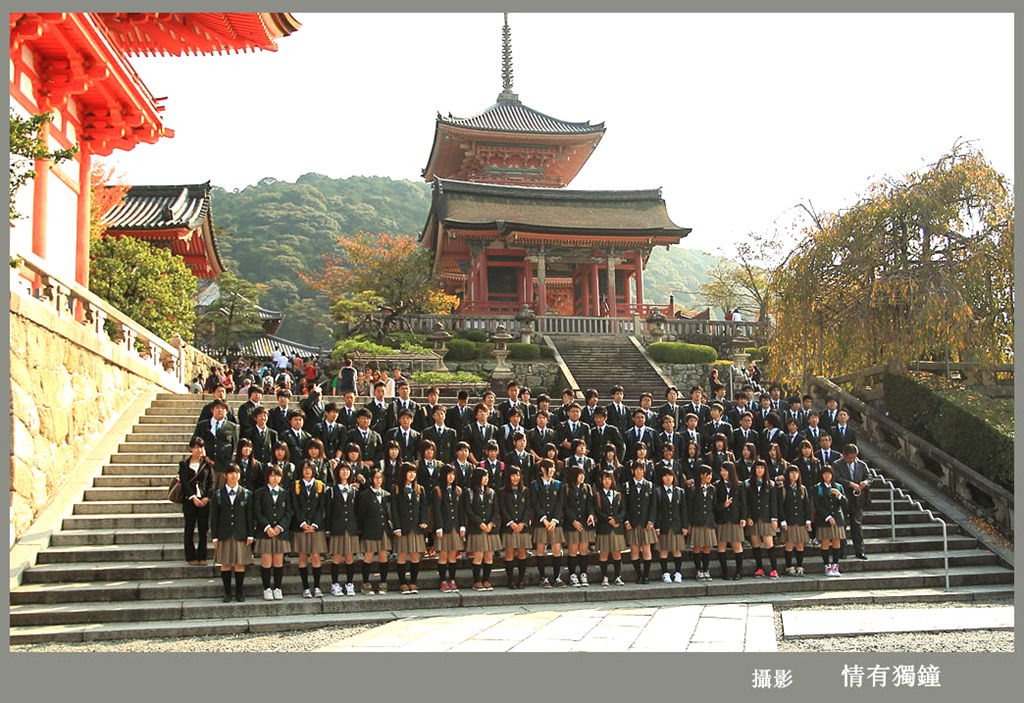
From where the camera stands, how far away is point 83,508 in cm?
956

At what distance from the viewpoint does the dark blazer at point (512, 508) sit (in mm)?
8883

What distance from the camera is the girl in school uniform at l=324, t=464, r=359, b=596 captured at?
27.4 ft

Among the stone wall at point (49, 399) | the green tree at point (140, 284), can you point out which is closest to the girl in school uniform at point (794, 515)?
the stone wall at point (49, 399)

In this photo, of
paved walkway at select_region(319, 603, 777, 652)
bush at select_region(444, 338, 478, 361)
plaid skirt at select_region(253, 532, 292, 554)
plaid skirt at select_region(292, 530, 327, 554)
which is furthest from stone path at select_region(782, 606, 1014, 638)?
bush at select_region(444, 338, 478, 361)

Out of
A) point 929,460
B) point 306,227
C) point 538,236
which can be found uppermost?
point 306,227

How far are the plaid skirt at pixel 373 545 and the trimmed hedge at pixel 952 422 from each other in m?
7.42

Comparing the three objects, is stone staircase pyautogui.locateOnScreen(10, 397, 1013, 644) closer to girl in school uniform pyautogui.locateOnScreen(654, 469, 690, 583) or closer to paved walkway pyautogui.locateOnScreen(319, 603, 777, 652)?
girl in school uniform pyautogui.locateOnScreen(654, 469, 690, 583)

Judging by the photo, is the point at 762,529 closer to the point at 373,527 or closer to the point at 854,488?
the point at 854,488

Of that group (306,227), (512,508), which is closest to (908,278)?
(512,508)

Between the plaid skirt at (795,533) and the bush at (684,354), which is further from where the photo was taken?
the bush at (684,354)

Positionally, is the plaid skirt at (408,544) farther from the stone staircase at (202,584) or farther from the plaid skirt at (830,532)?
the plaid skirt at (830,532)

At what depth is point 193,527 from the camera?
8586 millimetres

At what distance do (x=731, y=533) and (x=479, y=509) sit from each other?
270cm

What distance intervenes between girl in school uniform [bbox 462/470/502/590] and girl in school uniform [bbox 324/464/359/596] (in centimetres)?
110
